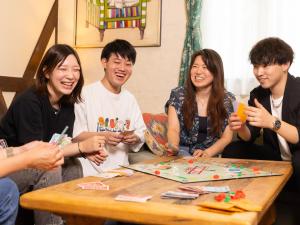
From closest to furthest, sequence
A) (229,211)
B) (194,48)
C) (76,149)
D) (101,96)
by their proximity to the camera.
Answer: (229,211) < (76,149) < (101,96) < (194,48)

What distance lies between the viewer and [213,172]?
1599 mm

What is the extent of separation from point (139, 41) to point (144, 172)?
2301 mm

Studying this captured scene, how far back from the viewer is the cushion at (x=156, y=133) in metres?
2.61

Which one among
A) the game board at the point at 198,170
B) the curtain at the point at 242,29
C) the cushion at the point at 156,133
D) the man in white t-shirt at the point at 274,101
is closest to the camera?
the game board at the point at 198,170

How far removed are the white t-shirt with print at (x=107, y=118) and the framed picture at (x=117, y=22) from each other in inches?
51.1

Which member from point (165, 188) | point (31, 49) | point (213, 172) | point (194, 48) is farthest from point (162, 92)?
point (165, 188)

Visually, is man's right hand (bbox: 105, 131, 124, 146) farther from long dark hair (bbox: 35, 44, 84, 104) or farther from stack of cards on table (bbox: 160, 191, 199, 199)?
stack of cards on table (bbox: 160, 191, 199, 199)

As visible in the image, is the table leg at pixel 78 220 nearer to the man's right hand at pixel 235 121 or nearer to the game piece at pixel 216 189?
the game piece at pixel 216 189

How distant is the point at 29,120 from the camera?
1830mm

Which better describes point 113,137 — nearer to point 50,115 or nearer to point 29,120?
point 50,115

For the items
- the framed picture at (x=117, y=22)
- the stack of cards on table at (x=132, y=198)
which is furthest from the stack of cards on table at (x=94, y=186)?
the framed picture at (x=117, y=22)

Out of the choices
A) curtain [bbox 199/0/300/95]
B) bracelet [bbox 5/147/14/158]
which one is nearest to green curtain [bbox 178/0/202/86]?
curtain [bbox 199/0/300/95]

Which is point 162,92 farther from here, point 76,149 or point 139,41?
point 76,149

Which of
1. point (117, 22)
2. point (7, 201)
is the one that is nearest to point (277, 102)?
point (7, 201)
